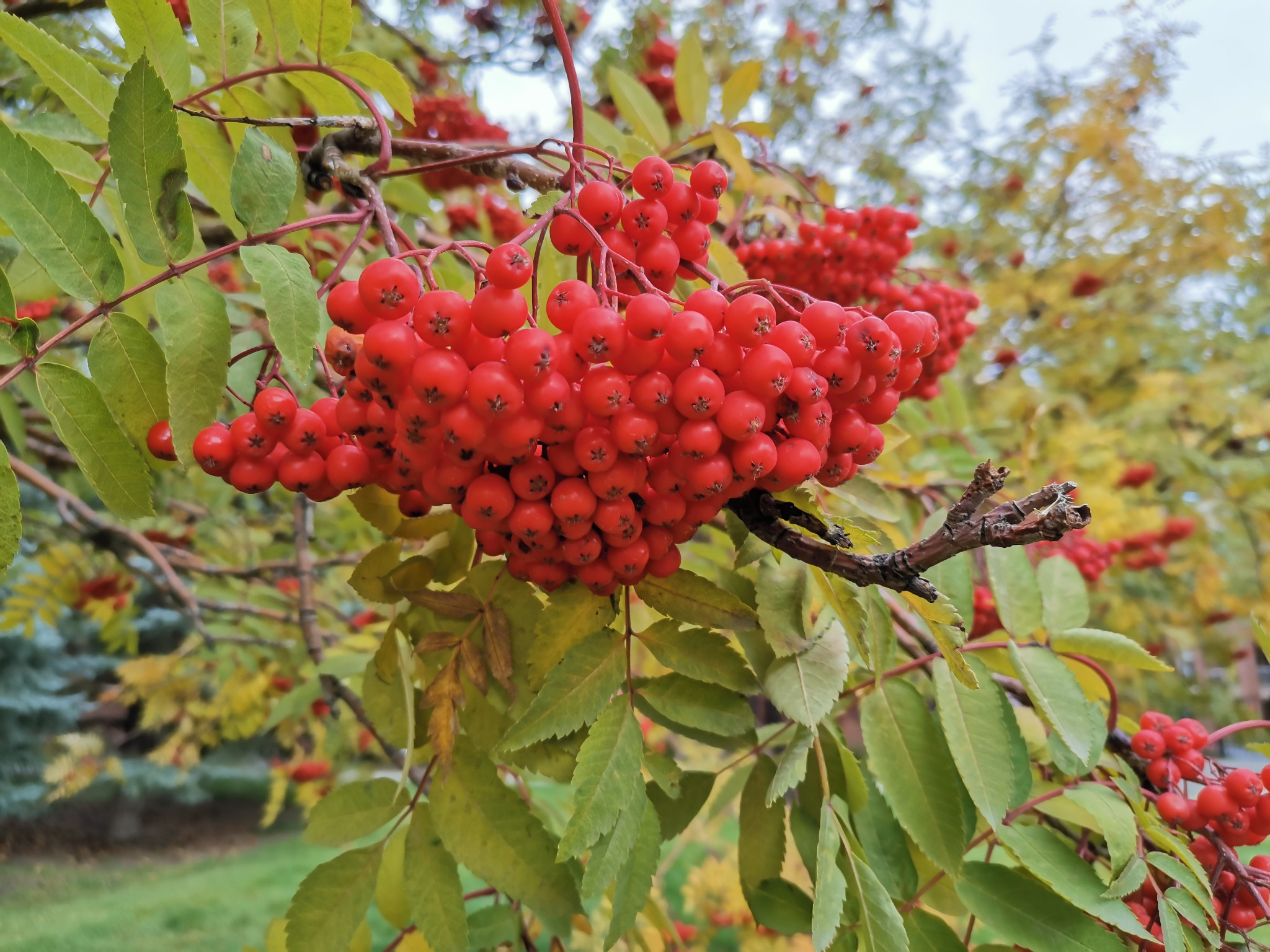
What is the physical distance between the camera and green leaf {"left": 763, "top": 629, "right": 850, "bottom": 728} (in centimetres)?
102

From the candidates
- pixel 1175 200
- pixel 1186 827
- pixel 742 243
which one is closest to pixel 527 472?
pixel 1186 827

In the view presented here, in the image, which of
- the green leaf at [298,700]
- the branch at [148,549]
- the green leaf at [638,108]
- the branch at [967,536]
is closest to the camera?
the branch at [967,536]

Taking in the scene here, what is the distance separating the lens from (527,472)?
2.89 feet

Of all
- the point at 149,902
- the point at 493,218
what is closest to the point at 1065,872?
the point at 493,218

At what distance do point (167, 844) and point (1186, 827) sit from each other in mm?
A: 7936

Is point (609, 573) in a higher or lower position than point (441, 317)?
lower

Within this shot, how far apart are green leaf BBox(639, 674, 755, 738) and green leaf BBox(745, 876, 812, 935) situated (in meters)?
0.29

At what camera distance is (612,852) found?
36.8 inches

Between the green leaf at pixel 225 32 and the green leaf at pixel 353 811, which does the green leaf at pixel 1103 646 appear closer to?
the green leaf at pixel 353 811

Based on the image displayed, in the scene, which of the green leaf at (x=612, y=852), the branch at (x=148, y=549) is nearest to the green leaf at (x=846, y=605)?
the green leaf at (x=612, y=852)

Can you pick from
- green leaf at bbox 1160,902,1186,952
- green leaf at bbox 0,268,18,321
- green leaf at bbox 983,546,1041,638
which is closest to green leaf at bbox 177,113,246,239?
green leaf at bbox 0,268,18,321

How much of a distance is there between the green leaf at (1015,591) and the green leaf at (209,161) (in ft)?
4.81

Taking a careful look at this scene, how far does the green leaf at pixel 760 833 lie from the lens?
3.96ft

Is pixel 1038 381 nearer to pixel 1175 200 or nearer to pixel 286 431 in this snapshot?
pixel 1175 200
